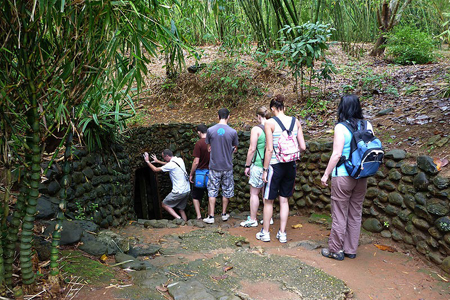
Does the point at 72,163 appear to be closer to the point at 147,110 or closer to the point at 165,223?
the point at 165,223

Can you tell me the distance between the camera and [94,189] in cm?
488

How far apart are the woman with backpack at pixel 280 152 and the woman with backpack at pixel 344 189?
1.84 feet

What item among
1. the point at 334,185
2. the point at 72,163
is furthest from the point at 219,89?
the point at 334,185

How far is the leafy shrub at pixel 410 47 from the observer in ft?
27.8

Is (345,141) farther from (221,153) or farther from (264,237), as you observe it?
(221,153)

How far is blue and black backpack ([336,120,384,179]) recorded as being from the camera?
320 centimetres

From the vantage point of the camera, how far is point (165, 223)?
5.28m

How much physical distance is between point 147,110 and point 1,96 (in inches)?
264

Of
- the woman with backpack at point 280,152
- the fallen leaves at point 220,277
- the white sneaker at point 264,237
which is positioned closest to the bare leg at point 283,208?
the woman with backpack at point 280,152

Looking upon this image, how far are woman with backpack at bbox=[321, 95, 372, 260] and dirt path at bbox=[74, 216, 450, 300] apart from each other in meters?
0.17

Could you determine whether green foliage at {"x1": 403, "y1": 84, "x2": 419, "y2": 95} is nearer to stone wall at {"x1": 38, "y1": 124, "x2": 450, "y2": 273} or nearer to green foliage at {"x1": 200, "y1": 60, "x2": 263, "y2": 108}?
stone wall at {"x1": 38, "y1": 124, "x2": 450, "y2": 273}

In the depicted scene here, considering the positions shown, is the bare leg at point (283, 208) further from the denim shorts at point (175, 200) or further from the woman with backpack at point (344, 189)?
the denim shorts at point (175, 200)

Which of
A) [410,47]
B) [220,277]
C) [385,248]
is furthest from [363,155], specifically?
[410,47]

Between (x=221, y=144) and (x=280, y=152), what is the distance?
1.39 meters
